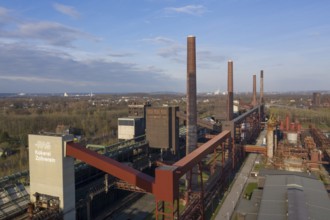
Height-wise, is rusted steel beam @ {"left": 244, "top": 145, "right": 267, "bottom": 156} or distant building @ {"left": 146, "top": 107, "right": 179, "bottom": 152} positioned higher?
distant building @ {"left": 146, "top": 107, "right": 179, "bottom": 152}

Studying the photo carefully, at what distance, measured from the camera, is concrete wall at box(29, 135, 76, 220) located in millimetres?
19516

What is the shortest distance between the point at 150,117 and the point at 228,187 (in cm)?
1229

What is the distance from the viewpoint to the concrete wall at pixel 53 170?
19.5 m

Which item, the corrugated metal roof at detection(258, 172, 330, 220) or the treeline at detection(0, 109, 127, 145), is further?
the treeline at detection(0, 109, 127, 145)

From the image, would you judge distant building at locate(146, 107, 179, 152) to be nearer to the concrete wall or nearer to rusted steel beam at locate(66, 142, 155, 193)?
the concrete wall

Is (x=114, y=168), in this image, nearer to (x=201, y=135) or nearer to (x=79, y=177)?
(x=79, y=177)

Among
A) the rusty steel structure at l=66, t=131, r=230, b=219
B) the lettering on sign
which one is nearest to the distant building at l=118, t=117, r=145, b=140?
the lettering on sign

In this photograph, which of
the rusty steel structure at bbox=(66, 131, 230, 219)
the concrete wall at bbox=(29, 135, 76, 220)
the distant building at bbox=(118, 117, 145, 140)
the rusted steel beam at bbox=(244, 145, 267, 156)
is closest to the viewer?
the rusty steel structure at bbox=(66, 131, 230, 219)

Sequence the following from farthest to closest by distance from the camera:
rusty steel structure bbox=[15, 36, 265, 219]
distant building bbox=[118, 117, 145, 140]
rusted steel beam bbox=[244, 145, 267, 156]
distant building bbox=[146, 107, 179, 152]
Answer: distant building bbox=[118, 117, 145, 140]
rusted steel beam bbox=[244, 145, 267, 156]
distant building bbox=[146, 107, 179, 152]
rusty steel structure bbox=[15, 36, 265, 219]

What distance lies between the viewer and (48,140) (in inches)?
777

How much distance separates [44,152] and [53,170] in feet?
4.41

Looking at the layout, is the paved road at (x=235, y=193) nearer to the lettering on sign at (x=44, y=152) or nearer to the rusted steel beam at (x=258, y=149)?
the rusted steel beam at (x=258, y=149)

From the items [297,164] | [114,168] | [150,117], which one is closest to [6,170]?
[150,117]

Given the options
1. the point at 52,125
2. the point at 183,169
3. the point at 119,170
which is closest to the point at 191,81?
the point at 183,169
